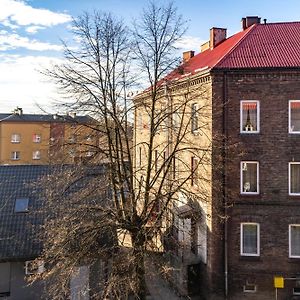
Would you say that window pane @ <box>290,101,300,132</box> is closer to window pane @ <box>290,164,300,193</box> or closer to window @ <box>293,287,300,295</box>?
window pane @ <box>290,164,300,193</box>

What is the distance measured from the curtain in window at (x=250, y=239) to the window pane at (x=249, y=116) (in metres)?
4.58

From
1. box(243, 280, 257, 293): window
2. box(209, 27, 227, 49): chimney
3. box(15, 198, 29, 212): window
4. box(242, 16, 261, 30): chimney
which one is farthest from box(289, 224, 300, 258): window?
box(209, 27, 227, 49): chimney

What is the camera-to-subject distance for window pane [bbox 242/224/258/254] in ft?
62.9

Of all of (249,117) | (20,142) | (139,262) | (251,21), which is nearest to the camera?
(139,262)

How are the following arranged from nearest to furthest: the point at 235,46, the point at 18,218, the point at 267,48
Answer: the point at 18,218
the point at 267,48
the point at 235,46

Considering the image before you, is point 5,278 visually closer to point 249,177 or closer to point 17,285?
point 17,285

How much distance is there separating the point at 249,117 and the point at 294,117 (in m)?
2.03

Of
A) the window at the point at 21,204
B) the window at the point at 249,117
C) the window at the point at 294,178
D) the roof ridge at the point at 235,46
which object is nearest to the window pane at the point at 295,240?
the window at the point at 294,178

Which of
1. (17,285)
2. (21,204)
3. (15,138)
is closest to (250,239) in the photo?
(17,285)

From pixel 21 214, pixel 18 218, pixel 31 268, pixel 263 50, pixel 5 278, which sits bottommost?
pixel 5 278

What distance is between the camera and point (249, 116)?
19.5 m

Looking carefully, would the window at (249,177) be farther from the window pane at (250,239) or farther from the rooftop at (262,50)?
the rooftop at (262,50)

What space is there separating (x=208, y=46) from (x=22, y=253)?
60.4ft

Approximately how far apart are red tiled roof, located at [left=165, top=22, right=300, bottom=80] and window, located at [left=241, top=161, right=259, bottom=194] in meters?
4.58
